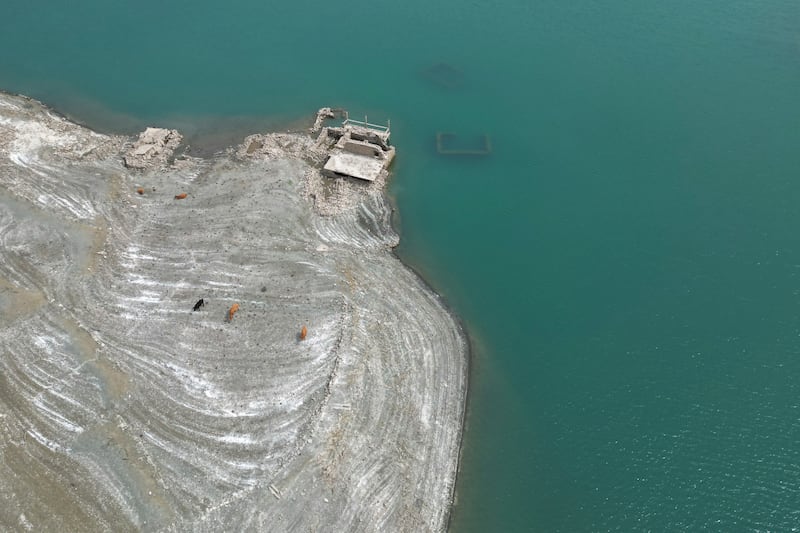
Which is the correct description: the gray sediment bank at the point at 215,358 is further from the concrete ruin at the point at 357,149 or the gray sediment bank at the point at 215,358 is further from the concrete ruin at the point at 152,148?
the concrete ruin at the point at 357,149

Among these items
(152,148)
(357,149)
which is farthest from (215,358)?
(152,148)

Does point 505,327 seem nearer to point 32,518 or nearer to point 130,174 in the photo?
point 32,518

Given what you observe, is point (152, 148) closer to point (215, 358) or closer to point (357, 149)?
point (357, 149)

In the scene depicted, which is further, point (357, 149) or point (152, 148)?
point (357, 149)

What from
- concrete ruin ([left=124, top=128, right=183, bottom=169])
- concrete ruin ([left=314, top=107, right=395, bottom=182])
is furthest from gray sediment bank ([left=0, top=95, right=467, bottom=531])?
concrete ruin ([left=314, top=107, right=395, bottom=182])

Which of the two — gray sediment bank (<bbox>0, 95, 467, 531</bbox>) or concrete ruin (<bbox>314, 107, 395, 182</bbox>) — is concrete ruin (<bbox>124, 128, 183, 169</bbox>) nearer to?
gray sediment bank (<bbox>0, 95, 467, 531</bbox>)

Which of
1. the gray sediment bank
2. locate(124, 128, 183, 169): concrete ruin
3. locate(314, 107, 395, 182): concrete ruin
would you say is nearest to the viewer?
the gray sediment bank

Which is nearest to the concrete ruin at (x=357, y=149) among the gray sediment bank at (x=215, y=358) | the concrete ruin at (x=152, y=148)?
the gray sediment bank at (x=215, y=358)

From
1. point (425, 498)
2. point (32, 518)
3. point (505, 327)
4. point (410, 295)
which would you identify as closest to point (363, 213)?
point (410, 295)
